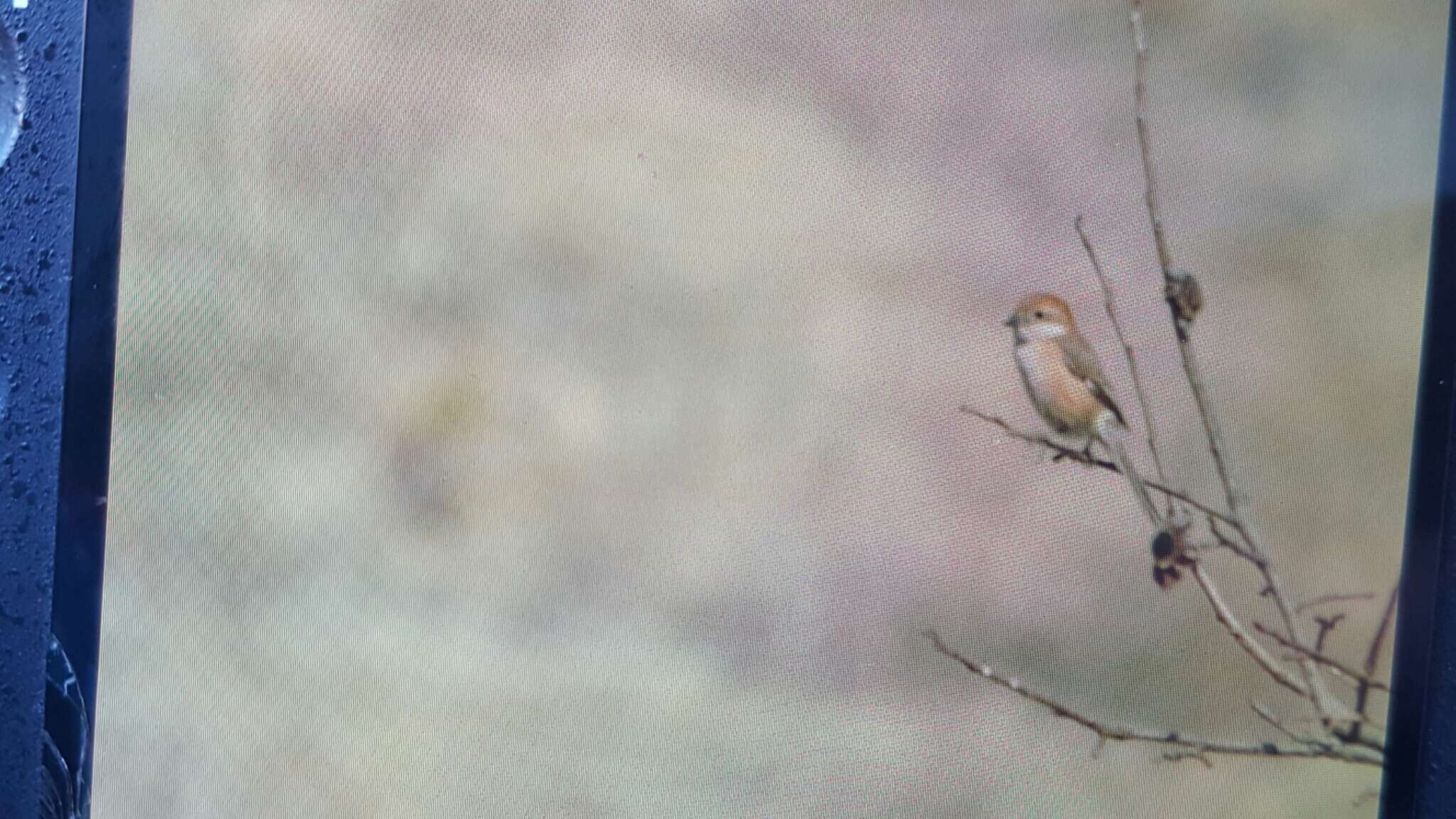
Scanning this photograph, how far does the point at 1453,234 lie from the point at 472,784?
0.82 m

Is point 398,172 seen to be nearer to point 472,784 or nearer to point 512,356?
point 512,356

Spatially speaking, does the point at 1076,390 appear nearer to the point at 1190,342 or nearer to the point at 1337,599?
the point at 1190,342

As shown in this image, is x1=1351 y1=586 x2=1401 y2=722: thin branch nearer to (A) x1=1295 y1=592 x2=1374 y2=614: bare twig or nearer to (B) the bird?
(A) x1=1295 y1=592 x2=1374 y2=614: bare twig

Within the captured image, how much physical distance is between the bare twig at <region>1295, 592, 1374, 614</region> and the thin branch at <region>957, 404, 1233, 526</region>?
7 cm

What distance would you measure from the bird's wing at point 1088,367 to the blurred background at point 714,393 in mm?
14

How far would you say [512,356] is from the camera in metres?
0.93

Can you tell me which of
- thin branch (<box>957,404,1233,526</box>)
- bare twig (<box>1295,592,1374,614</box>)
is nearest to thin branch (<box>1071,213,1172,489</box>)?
thin branch (<box>957,404,1233,526</box>)

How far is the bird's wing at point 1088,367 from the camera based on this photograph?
0.82 metres

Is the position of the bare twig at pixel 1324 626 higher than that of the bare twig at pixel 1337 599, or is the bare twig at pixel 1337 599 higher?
the bare twig at pixel 1337 599

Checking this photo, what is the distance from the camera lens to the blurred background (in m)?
0.80

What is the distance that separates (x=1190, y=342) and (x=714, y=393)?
1.12 ft

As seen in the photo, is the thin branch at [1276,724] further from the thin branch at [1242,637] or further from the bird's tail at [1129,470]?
the bird's tail at [1129,470]

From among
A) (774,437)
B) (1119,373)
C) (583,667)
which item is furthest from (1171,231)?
(583,667)

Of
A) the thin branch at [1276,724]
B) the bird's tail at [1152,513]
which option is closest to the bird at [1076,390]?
the bird's tail at [1152,513]
